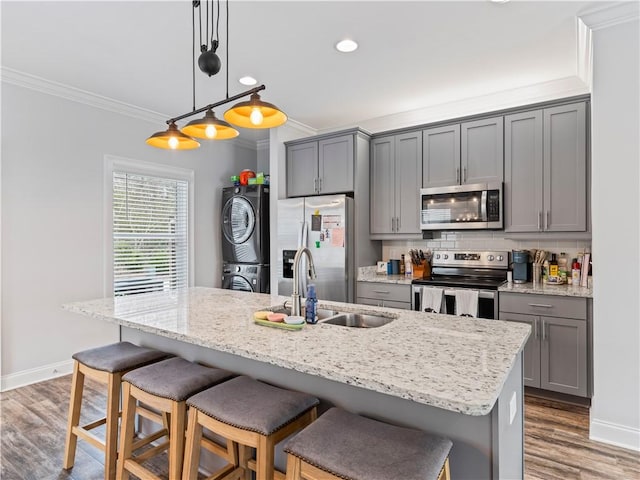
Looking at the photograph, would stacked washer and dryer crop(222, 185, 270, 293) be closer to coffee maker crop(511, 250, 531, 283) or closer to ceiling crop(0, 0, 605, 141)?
ceiling crop(0, 0, 605, 141)

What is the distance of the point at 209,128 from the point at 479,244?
2.79 meters

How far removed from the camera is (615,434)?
91.7 inches

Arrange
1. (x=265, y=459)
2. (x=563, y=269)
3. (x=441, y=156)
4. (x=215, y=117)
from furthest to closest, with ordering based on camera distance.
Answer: (x=441, y=156)
(x=563, y=269)
(x=215, y=117)
(x=265, y=459)

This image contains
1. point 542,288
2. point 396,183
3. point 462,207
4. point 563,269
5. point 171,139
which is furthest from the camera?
point 396,183

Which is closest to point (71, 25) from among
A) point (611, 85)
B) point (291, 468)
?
point (291, 468)

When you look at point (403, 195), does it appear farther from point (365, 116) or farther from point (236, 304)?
point (236, 304)

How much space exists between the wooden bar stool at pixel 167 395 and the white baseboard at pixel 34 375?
2.02 metres

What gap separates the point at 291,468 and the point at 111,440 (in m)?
1.21

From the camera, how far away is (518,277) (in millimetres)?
3402

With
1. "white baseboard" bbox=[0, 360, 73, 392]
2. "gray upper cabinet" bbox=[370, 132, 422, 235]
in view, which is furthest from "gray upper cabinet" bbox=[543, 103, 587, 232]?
"white baseboard" bbox=[0, 360, 73, 392]

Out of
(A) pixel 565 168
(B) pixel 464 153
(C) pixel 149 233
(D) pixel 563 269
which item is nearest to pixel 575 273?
(D) pixel 563 269

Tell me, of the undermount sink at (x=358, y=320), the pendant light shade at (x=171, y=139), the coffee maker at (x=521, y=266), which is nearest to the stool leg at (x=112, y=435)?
the undermount sink at (x=358, y=320)

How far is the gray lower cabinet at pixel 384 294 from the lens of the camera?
358cm

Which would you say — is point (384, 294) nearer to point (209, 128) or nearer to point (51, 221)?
point (209, 128)
